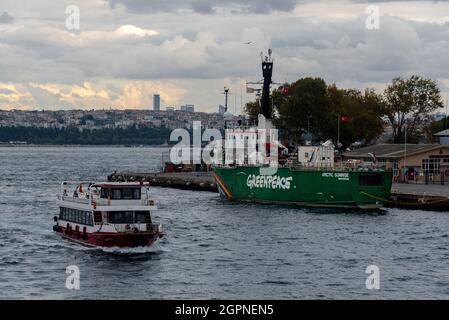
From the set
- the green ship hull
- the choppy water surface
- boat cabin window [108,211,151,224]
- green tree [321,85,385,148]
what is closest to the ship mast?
the green ship hull

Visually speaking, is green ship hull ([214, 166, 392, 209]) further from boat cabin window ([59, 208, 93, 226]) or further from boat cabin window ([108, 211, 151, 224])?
boat cabin window ([108, 211, 151, 224])

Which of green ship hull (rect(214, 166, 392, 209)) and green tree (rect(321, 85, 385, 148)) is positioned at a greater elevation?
green tree (rect(321, 85, 385, 148))

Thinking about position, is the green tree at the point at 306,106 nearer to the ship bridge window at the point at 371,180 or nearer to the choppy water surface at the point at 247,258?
the ship bridge window at the point at 371,180

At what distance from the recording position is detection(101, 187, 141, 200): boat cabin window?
55.1 m

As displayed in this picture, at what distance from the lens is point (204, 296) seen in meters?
43.5

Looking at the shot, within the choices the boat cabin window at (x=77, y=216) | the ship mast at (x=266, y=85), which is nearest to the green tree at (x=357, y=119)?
the ship mast at (x=266, y=85)

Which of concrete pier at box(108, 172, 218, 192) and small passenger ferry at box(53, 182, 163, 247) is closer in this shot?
small passenger ferry at box(53, 182, 163, 247)

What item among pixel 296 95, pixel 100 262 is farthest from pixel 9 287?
pixel 296 95

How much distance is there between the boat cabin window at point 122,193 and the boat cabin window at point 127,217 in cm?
101

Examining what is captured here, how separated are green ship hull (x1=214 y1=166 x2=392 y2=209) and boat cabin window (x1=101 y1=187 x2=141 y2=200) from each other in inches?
1056

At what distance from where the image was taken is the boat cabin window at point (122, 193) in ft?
181

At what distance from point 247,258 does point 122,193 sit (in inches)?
302
